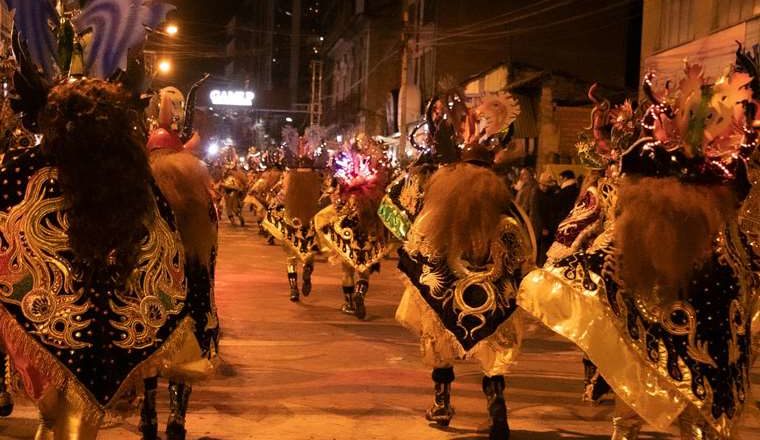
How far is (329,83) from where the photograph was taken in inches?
2320

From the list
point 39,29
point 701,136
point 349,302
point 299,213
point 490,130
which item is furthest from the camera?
point 299,213

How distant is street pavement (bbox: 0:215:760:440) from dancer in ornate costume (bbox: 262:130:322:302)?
41.3 inches

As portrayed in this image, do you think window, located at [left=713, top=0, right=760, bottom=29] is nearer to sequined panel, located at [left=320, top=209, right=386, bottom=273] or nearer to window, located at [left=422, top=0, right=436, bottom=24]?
sequined panel, located at [left=320, top=209, right=386, bottom=273]

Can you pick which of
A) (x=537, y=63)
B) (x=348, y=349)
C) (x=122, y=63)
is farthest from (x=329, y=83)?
(x=122, y=63)

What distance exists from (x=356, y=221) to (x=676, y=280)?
8267 millimetres

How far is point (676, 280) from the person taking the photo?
4.52 m

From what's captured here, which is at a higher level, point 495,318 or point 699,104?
point 699,104

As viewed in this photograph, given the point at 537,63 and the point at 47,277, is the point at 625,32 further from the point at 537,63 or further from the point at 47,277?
the point at 47,277

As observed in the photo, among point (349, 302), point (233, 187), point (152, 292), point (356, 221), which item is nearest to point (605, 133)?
point (356, 221)

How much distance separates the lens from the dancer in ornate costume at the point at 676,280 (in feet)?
14.7

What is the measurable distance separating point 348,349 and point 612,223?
5473 millimetres

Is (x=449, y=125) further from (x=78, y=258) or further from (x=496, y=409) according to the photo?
(x=78, y=258)

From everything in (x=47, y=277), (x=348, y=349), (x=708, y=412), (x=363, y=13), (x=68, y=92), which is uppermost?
(x=363, y=13)

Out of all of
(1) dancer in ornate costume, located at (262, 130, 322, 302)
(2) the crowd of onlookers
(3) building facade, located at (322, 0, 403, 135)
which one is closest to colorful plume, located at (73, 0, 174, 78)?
(1) dancer in ornate costume, located at (262, 130, 322, 302)
